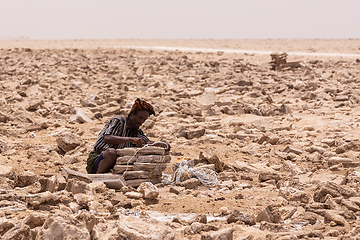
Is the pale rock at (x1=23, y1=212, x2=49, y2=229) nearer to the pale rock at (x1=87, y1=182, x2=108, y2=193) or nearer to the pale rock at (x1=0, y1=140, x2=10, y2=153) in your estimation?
the pale rock at (x1=87, y1=182, x2=108, y2=193)

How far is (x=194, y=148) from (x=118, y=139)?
7.31ft

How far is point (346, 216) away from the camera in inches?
151

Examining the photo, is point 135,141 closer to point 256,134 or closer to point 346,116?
point 256,134

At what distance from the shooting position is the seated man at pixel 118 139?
16.5ft

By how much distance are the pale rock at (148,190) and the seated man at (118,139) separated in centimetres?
56

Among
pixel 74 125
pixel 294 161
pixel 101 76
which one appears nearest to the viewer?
pixel 294 161

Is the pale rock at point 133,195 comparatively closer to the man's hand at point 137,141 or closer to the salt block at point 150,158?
the salt block at point 150,158

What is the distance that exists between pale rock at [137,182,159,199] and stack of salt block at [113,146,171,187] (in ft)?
0.86

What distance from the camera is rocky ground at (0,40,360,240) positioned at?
3.54 m

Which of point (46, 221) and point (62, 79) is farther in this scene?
point (62, 79)

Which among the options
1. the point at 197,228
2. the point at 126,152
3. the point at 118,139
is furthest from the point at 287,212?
the point at 118,139

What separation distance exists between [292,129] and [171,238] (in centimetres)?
571

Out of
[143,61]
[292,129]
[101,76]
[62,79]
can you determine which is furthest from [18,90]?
[292,129]

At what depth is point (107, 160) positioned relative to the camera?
4.99m
